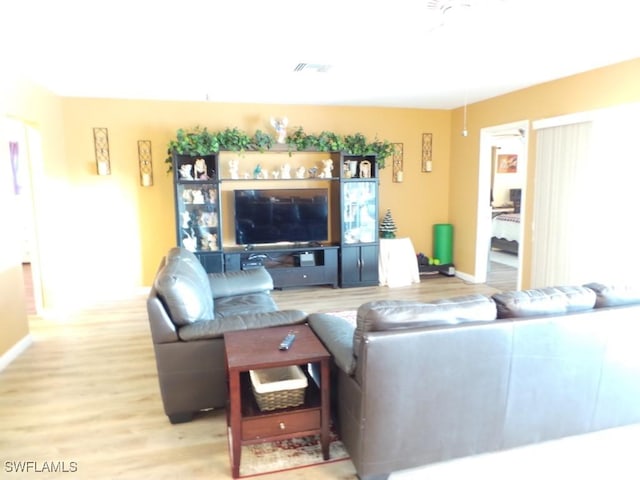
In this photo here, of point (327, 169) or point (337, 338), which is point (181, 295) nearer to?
point (337, 338)

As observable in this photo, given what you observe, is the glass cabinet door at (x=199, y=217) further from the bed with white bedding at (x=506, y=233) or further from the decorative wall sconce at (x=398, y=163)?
the bed with white bedding at (x=506, y=233)

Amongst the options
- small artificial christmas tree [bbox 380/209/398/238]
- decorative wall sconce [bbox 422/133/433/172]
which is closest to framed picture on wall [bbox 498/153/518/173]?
decorative wall sconce [bbox 422/133/433/172]

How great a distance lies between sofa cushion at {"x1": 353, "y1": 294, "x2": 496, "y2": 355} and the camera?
6.31ft

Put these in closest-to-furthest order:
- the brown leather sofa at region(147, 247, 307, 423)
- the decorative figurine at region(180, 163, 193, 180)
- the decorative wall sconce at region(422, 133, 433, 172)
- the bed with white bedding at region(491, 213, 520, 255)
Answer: the brown leather sofa at region(147, 247, 307, 423) → the decorative figurine at region(180, 163, 193, 180) → the decorative wall sconce at region(422, 133, 433, 172) → the bed with white bedding at region(491, 213, 520, 255)

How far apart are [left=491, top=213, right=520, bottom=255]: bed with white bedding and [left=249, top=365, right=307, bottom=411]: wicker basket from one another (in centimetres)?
638

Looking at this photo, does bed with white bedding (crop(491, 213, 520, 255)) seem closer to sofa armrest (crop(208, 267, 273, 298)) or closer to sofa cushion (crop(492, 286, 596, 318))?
sofa armrest (crop(208, 267, 273, 298))

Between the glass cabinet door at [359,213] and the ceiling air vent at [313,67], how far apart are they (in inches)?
73.2

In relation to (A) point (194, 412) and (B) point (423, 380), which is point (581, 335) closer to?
(B) point (423, 380)

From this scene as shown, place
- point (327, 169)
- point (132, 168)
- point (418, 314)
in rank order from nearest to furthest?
1. point (418, 314)
2. point (132, 168)
3. point (327, 169)

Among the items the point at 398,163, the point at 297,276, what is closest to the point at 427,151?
the point at 398,163

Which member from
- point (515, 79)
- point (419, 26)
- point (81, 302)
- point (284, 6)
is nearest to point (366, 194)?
point (515, 79)

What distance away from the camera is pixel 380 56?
146 inches

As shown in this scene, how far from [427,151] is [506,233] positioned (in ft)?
8.77

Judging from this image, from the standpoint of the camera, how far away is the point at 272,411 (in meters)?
2.13
